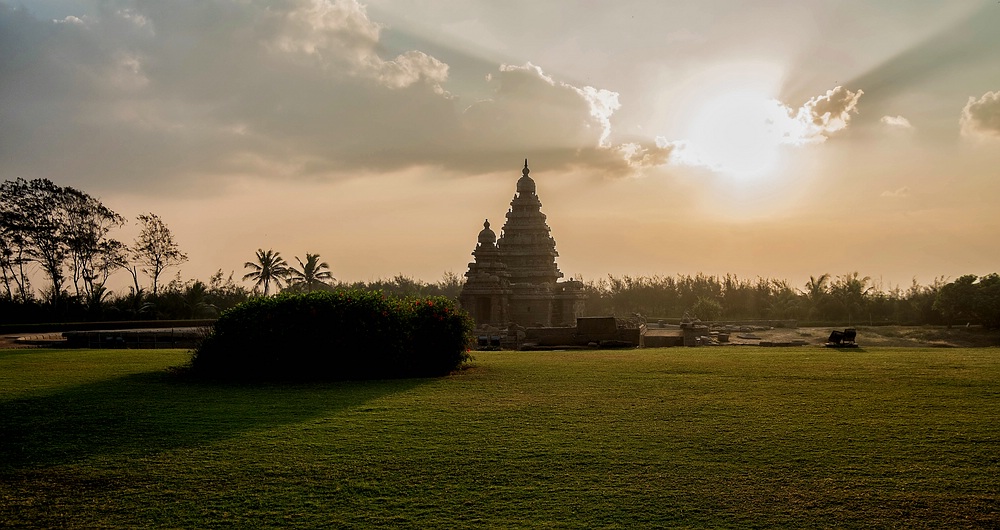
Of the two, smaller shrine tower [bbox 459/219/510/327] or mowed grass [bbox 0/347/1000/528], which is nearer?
mowed grass [bbox 0/347/1000/528]

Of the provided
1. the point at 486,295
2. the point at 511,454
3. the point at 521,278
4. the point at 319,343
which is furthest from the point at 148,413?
the point at 521,278

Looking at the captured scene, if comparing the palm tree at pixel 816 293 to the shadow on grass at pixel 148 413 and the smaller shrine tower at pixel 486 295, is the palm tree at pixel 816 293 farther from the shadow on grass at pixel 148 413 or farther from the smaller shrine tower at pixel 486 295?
the shadow on grass at pixel 148 413

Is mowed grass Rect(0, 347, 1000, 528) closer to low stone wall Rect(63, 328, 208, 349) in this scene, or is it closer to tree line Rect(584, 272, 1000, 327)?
low stone wall Rect(63, 328, 208, 349)

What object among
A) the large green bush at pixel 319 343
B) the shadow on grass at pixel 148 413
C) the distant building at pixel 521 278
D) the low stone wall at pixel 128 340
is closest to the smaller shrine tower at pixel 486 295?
the distant building at pixel 521 278

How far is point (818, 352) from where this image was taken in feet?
53.9

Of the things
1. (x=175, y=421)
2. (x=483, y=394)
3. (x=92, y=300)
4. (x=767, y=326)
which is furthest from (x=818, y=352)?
(x=92, y=300)

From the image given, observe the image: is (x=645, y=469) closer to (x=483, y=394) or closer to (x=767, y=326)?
(x=483, y=394)

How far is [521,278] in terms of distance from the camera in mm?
44125

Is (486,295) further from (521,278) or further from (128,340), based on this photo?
(128,340)

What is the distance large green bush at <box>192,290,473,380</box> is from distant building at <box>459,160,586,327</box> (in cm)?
2404

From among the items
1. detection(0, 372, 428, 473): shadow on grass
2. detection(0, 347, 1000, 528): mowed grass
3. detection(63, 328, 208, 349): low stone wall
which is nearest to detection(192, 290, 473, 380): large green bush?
detection(0, 372, 428, 473): shadow on grass

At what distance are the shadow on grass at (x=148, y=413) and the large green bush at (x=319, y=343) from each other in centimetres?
105

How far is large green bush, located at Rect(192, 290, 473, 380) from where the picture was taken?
41.4ft

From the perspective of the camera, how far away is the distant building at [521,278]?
4009cm
